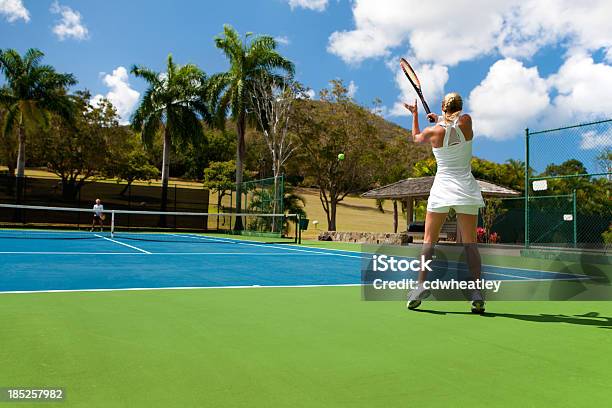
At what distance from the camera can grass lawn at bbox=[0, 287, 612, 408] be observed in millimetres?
2502

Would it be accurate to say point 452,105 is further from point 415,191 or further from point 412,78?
point 415,191

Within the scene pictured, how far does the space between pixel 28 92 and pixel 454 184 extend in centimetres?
2984

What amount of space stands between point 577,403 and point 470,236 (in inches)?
92.9

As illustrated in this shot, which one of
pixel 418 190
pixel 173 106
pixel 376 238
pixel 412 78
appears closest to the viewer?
pixel 412 78

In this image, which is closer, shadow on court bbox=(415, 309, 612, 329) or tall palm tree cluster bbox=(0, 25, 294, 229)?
shadow on court bbox=(415, 309, 612, 329)

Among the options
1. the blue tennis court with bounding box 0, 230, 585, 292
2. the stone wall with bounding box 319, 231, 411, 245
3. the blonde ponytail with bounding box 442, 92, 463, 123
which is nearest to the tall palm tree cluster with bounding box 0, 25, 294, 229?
the stone wall with bounding box 319, 231, 411, 245

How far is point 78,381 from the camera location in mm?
2582

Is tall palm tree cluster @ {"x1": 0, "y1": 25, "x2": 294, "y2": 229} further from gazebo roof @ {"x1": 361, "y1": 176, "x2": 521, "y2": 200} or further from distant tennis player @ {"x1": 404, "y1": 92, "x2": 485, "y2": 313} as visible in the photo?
distant tennis player @ {"x1": 404, "y1": 92, "x2": 485, "y2": 313}

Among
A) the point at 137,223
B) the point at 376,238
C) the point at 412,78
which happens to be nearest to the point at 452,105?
the point at 412,78

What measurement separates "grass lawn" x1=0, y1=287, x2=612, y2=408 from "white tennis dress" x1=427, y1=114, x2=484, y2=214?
941 mm

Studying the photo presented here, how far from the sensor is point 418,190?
25.0m

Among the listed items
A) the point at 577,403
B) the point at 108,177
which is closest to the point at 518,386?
the point at 577,403

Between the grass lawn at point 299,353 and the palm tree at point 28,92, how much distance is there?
27.5 m

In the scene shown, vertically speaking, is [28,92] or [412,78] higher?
[28,92]
